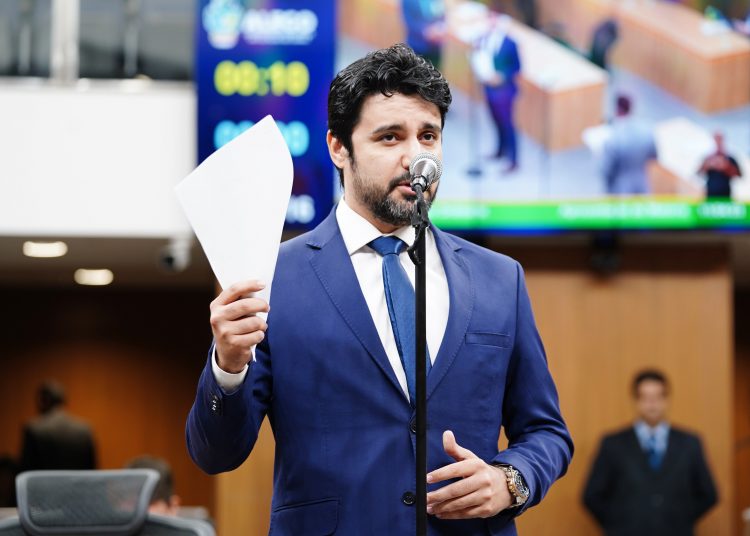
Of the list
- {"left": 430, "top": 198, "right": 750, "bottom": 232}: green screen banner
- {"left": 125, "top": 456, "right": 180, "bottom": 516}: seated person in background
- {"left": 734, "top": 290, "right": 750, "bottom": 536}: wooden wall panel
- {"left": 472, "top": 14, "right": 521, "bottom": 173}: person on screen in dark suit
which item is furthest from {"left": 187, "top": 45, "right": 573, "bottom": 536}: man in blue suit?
{"left": 734, "top": 290, "right": 750, "bottom": 536}: wooden wall panel

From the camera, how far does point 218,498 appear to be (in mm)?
7086

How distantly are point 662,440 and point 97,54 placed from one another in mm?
3987

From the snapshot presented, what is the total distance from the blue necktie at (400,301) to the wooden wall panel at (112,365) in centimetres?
919

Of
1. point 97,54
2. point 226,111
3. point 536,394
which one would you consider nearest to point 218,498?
point 226,111

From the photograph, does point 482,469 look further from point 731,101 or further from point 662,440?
point 731,101

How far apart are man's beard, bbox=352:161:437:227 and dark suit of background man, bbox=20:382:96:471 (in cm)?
→ 624

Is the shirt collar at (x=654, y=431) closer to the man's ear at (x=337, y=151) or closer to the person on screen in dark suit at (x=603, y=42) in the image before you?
the person on screen in dark suit at (x=603, y=42)

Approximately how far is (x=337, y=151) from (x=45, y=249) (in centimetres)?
651

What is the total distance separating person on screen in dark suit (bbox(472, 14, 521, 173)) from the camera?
6.77 m

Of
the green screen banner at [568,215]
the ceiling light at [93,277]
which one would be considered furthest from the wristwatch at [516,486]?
the ceiling light at [93,277]

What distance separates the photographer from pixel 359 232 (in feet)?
6.68

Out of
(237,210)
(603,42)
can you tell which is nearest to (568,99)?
(603,42)

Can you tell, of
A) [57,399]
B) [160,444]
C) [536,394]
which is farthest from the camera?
[160,444]

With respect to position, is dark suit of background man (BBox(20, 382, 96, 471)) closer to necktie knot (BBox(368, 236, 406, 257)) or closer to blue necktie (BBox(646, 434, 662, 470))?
blue necktie (BBox(646, 434, 662, 470))
